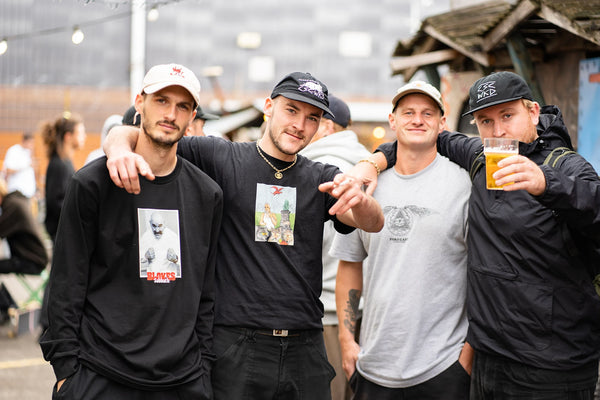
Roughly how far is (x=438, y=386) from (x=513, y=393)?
16.7 inches

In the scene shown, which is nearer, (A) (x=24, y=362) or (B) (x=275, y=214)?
(B) (x=275, y=214)

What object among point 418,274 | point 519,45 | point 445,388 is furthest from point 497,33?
point 445,388

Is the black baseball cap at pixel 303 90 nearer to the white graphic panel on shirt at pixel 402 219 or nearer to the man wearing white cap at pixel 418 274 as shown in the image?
the man wearing white cap at pixel 418 274

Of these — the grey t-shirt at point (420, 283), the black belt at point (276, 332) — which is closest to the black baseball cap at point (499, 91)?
the grey t-shirt at point (420, 283)

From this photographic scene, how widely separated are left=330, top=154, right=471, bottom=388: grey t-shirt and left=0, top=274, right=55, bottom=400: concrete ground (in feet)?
13.9

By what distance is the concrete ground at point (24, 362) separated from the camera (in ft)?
21.7

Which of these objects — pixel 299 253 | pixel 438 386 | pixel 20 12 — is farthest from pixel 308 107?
pixel 20 12

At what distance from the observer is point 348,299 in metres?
3.99

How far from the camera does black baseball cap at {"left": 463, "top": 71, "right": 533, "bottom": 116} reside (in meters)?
3.25

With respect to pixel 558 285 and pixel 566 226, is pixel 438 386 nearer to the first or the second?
pixel 558 285

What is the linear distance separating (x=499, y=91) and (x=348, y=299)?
1482 millimetres

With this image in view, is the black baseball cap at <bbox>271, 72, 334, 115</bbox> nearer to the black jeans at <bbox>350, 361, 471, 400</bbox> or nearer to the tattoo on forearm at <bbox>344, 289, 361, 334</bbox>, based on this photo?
the tattoo on forearm at <bbox>344, 289, 361, 334</bbox>

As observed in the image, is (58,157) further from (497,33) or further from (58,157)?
(497,33)

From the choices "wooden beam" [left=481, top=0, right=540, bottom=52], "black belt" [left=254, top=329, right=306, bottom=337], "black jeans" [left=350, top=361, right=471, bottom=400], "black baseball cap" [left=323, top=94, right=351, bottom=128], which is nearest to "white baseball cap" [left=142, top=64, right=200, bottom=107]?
"black belt" [left=254, top=329, right=306, bottom=337]
